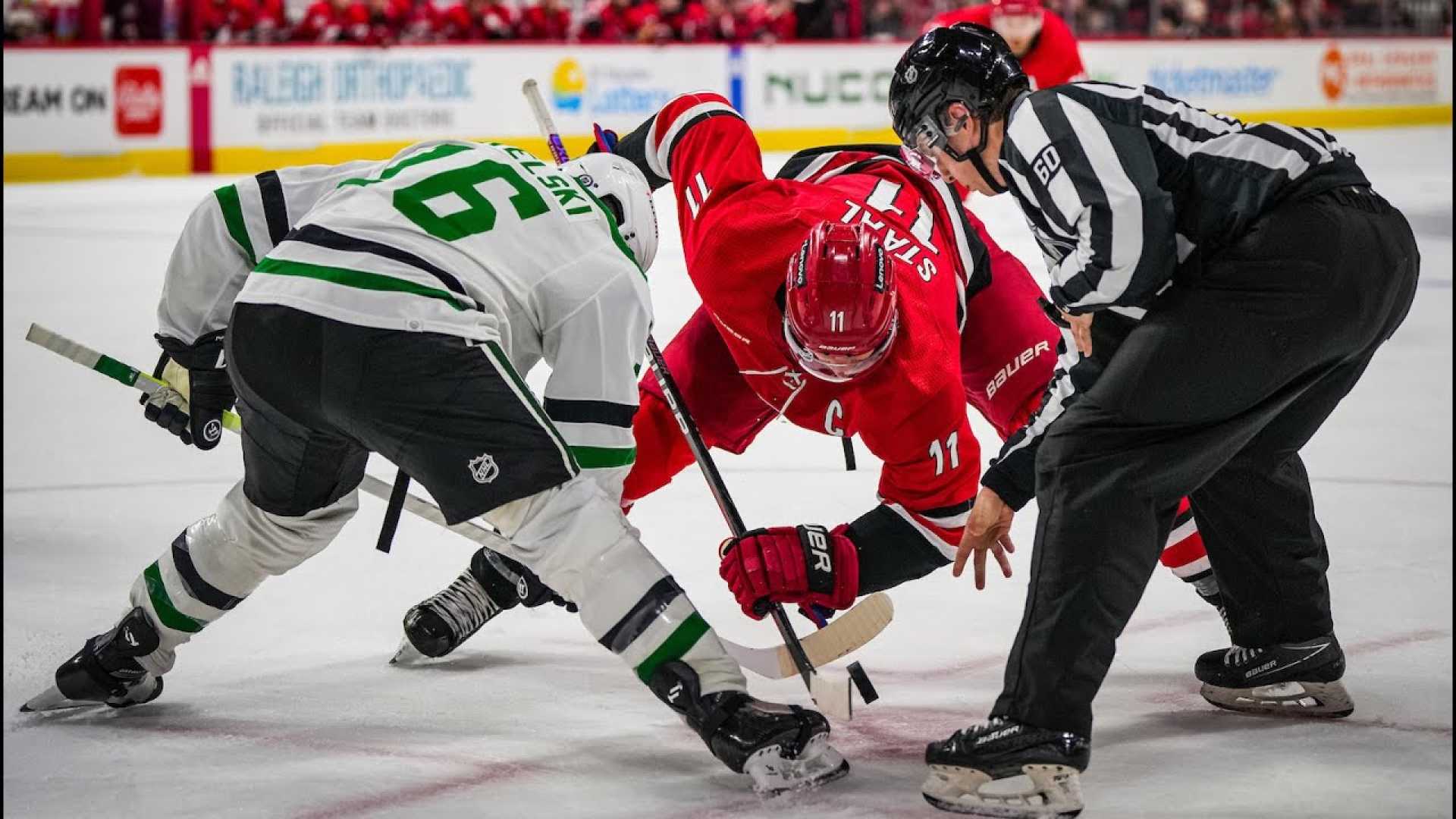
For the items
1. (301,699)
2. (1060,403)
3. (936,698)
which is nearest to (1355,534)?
(936,698)

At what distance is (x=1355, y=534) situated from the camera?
3932 mm

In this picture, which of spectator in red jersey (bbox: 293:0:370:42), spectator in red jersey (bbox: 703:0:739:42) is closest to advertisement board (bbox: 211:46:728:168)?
spectator in red jersey (bbox: 293:0:370:42)

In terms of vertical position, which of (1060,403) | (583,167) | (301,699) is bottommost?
(301,699)

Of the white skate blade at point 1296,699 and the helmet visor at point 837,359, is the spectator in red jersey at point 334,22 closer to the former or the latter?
the helmet visor at point 837,359

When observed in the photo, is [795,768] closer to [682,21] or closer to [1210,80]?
[682,21]

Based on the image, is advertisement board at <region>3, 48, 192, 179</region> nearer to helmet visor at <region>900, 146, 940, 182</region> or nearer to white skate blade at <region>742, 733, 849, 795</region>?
helmet visor at <region>900, 146, 940, 182</region>

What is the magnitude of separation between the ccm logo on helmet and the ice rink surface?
1.46ft

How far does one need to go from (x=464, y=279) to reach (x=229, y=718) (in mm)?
877

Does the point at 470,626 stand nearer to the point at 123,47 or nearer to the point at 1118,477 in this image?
the point at 1118,477

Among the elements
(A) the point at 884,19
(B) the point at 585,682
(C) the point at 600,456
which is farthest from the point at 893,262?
(A) the point at 884,19

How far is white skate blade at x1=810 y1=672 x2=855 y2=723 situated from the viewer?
255 centimetres

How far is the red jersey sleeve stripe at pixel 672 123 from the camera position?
Answer: 3389mm

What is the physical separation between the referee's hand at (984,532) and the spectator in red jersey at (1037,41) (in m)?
3.55

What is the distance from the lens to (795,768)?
8.02ft
